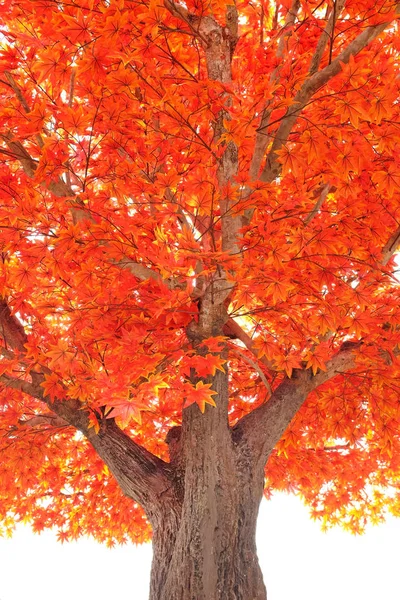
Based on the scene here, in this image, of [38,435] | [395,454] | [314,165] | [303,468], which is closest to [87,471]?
[38,435]

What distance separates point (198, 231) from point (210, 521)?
2.29 meters

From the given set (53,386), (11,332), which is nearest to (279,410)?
(53,386)

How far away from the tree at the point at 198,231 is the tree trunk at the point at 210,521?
14mm

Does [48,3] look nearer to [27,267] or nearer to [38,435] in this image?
[27,267]

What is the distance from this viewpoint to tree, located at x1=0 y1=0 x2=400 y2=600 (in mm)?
2857

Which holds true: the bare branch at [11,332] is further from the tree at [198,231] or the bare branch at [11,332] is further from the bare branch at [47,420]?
the bare branch at [47,420]

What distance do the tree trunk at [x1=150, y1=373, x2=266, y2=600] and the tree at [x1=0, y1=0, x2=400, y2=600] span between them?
14 mm

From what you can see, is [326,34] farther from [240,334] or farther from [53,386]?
[53,386]

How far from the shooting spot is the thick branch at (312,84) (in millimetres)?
2723

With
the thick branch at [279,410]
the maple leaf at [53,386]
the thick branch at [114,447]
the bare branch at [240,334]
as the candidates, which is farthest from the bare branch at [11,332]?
the thick branch at [279,410]

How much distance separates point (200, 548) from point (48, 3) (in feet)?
11.9

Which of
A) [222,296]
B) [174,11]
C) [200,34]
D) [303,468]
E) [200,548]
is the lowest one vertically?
[200,548]

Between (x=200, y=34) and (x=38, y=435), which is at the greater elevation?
(x=200, y=34)

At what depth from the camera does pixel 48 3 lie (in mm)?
2824
